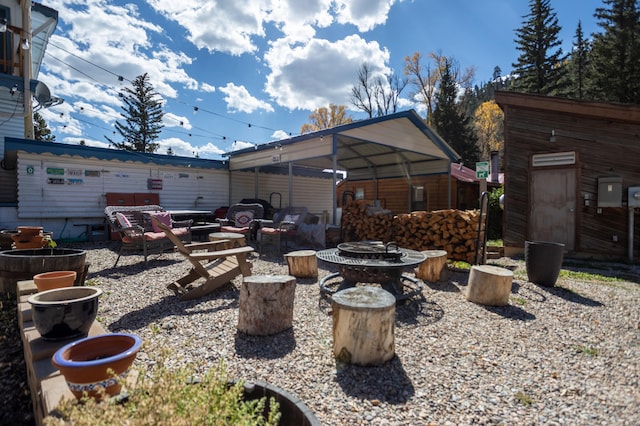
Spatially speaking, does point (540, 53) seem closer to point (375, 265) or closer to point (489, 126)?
point (489, 126)

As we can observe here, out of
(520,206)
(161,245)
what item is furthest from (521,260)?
(161,245)

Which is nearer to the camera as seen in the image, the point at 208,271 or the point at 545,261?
the point at 208,271

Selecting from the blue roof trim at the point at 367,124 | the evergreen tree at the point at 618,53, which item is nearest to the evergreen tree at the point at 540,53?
the evergreen tree at the point at 618,53

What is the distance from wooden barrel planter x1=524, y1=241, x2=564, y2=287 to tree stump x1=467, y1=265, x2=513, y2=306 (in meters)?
1.37

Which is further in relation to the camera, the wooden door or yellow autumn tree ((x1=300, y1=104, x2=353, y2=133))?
yellow autumn tree ((x1=300, y1=104, x2=353, y2=133))

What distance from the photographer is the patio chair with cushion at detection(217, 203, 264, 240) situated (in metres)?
8.51

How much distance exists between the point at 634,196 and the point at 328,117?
25196 mm

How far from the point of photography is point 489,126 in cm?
2942

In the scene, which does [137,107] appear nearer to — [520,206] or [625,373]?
[520,206]

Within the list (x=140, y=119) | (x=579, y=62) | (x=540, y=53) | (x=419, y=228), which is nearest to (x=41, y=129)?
(x=140, y=119)

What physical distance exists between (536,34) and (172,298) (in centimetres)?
3014

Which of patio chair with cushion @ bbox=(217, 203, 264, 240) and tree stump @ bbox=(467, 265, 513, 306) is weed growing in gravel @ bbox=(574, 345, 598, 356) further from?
patio chair with cushion @ bbox=(217, 203, 264, 240)

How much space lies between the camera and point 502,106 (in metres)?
7.91

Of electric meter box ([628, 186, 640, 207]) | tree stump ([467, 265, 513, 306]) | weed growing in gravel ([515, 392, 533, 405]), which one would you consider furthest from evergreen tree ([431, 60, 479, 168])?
weed growing in gravel ([515, 392, 533, 405])
